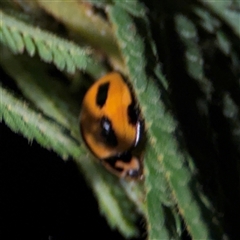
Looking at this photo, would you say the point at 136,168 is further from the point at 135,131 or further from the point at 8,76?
the point at 8,76

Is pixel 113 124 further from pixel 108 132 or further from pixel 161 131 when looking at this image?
pixel 161 131

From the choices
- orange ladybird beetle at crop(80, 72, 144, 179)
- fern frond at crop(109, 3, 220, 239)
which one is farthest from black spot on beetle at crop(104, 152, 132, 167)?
fern frond at crop(109, 3, 220, 239)

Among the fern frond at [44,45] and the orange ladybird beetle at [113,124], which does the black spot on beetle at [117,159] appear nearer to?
the orange ladybird beetle at [113,124]

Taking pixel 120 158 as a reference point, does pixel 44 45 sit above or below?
above

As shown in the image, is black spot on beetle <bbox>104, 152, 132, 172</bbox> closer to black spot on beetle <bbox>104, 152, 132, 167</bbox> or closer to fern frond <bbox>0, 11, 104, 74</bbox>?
black spot on beetle <bbox>104, 152, 132, 167</bbox>

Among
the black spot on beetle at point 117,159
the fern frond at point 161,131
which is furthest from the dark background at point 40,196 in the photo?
the fern frond at point 161,131

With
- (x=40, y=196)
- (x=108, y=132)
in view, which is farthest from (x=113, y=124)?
(x=40, y=196)

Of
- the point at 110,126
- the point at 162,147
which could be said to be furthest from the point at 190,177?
the point at 110,126
